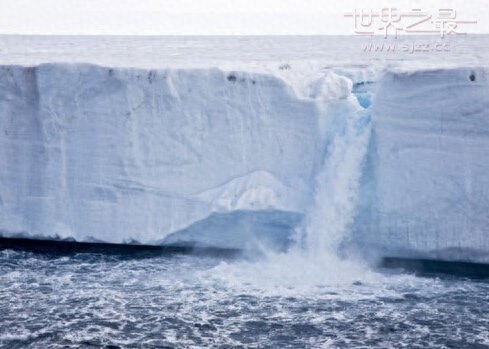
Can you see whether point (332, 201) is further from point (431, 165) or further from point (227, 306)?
point (227, 306)

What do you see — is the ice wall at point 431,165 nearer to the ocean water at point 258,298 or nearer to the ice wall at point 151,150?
the ocean water at point 258,298

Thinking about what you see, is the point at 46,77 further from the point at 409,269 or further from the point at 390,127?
the point at 409,269

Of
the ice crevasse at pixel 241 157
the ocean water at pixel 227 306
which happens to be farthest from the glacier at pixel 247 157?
the ocean water at pixel 227 306

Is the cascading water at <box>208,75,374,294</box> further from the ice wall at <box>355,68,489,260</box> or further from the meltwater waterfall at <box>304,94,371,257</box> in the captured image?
the ice wall at <box>355,68,489,260</box>

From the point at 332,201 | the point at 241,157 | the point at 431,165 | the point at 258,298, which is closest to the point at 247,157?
the point at 241,157

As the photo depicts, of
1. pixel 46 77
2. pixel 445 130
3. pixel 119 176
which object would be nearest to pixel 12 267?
pixel 119 176

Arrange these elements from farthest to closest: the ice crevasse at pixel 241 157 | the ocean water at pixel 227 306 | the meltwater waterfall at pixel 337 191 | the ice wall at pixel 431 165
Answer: the meltwater waterfall at pixel 337 191 < the ice crevasse at pixel 241 157 < the ice wall at pixel 431 165 < the ocean water at pixel 227 306

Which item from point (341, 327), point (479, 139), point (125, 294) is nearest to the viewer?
point (341, 327)
